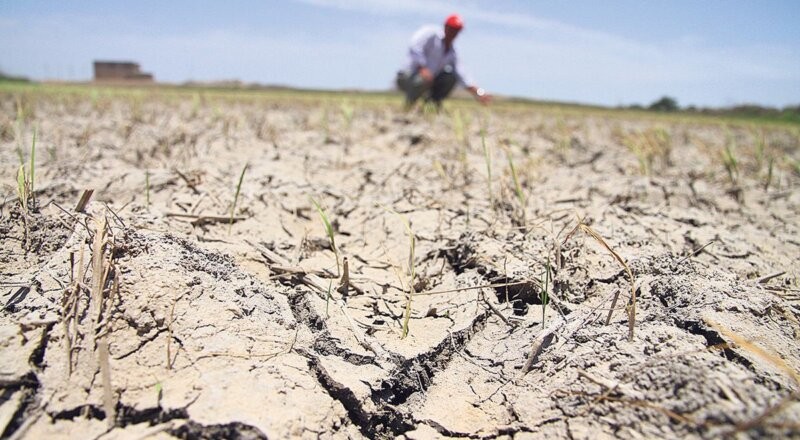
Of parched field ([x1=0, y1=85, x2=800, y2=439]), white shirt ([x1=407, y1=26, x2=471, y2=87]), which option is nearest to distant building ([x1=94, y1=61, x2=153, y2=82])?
white shirt ([x1=407, y1=26, x2=471, y2=87])

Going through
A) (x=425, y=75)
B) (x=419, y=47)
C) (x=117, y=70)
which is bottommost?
(x=425, y=75)

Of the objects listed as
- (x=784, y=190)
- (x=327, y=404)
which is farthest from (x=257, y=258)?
(x=784, y=190)

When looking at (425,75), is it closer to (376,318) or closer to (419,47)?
(419,47)

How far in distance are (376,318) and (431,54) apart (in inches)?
176

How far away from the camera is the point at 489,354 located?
1.06 meters

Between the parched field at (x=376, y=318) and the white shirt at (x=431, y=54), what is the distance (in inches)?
139

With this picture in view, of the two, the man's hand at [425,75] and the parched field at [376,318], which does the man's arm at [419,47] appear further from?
the parched field at [376,318]

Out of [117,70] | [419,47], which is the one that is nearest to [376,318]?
[419,47]

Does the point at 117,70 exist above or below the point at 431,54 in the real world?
above

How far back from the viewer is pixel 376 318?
1.16 metres

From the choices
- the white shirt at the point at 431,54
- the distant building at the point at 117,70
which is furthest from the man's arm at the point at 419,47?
the distant building at the point at 117,70

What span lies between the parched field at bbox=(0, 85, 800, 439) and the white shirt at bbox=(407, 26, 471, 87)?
3539mm

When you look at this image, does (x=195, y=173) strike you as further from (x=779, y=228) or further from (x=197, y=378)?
(x=779, y=228)

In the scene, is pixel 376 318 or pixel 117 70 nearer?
pixel 376 318
